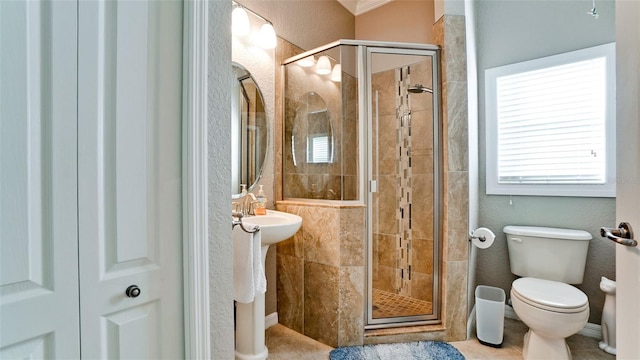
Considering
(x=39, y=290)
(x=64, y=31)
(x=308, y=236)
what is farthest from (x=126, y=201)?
(x=308, y=236)

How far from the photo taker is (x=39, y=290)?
62 centimetres

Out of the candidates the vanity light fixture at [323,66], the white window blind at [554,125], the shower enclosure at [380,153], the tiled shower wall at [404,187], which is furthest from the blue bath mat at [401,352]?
the vanity light fixture at [323,66]

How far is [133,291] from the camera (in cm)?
75

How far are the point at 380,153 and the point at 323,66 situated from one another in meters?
0.77

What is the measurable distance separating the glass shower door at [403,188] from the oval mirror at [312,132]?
12.9 inches

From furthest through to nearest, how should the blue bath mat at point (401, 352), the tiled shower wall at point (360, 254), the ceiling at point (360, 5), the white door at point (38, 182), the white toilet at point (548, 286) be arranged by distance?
the ceiling at point (360, 5)
the tiled shower wall at point (360, 254)
the blue bath mat at point (401, 352)
the white toilet at point (548, 286)
the white door at point (38, 182)

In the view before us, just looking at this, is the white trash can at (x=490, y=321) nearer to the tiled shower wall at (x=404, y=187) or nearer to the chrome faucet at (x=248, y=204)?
the tiled shower wall at (x=404, y=187)

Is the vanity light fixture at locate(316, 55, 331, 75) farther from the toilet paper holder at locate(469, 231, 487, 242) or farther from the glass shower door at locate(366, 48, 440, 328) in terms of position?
the toilet paper holder at locate(469, 231, 487, 242)

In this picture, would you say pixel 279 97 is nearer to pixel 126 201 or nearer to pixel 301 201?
pixel 301 201

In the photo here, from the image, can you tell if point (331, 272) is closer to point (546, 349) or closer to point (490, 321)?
point (490, 321)

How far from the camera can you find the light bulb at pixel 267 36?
76.2 inches

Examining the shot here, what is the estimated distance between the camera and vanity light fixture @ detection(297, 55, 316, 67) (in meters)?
2.11

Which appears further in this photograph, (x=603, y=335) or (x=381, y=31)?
(x=381, y=31)

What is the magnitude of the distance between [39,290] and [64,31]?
59 centimetres
